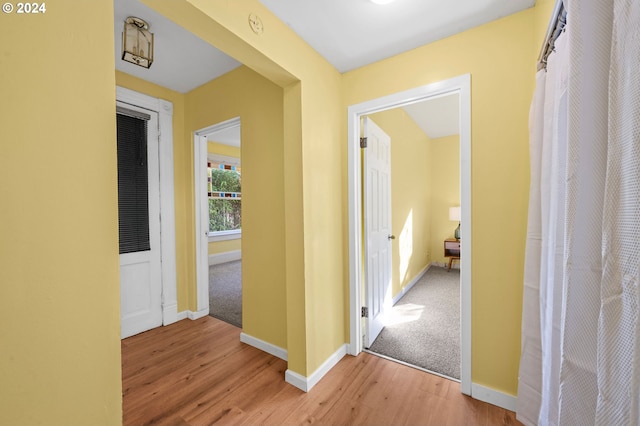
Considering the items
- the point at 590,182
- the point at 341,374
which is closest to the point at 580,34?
the point at 590,182

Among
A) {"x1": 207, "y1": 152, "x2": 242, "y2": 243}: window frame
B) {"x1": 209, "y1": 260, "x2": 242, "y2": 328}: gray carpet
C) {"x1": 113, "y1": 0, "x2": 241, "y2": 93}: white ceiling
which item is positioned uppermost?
{"x1": 113, "y1": 0, "x2": 241, "y2": 93}: white ceiling

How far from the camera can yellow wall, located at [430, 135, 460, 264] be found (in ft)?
16.6

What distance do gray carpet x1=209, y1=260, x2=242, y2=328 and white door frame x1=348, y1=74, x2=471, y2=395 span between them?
1452 millimetres

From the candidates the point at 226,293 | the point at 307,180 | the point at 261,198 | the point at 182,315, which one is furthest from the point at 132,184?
the point at 226,293

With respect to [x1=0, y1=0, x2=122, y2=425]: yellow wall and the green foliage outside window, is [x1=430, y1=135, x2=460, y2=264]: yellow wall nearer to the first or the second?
the green foliage outside window

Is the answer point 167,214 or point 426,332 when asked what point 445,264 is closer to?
point 426,332

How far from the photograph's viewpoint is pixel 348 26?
1659mm

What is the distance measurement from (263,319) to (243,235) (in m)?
0.83

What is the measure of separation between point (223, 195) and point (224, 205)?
267mm

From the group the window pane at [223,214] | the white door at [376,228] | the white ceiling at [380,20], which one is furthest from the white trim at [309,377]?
the window pane at [223,214]

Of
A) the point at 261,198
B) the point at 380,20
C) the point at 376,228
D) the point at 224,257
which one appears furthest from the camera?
the point at 224,257

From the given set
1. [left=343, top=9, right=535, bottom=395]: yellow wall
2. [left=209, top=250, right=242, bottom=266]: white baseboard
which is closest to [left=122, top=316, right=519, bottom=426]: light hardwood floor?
[left=343, top=9, right=535, bottom=395]: yellow wall

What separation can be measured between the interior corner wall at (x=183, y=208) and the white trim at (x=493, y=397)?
2.86 meters

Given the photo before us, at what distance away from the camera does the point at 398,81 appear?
1943 mm
